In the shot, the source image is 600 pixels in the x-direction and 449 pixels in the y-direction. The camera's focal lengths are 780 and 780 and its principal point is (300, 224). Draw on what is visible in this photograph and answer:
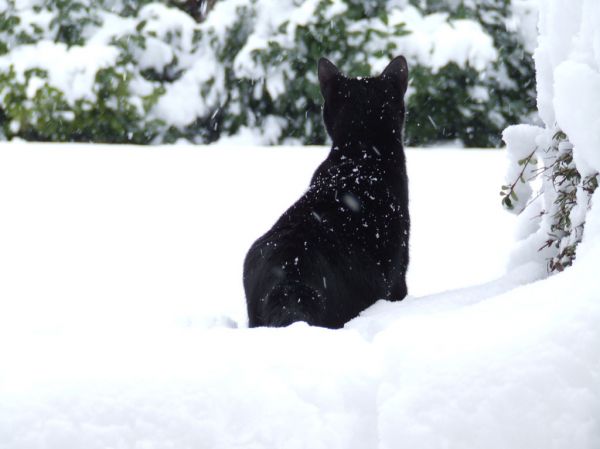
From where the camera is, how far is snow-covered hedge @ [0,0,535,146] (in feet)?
21.1

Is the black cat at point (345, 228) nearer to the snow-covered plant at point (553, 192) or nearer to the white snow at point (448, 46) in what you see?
the snow-covered plant at point (553, 192)

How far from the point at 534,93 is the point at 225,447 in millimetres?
6131

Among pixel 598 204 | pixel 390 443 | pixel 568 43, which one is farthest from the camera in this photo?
pixel 568 43

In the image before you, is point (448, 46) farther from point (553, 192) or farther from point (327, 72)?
point (553, 192)

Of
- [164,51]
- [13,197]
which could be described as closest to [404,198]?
[13,197]

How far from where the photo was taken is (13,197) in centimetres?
495

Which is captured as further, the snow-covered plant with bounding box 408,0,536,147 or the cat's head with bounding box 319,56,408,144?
the snow-covered plant with bounding box 408,0,536,147

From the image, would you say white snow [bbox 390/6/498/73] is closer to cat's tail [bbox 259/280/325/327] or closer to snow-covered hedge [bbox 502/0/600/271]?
snow-covered hedge [bbox 502/0/600/271]

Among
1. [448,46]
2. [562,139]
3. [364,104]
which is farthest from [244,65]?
[562,139]

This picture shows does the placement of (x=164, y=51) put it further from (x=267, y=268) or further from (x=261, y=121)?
(x=267, y=268)

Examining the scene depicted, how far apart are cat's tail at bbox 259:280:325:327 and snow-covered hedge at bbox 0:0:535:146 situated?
13.6 feet

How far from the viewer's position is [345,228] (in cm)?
272

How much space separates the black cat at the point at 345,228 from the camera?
240 cm

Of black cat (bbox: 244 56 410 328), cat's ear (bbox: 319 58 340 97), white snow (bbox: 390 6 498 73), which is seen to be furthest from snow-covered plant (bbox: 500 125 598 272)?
white snow (bbox: 390 6 498 73)
